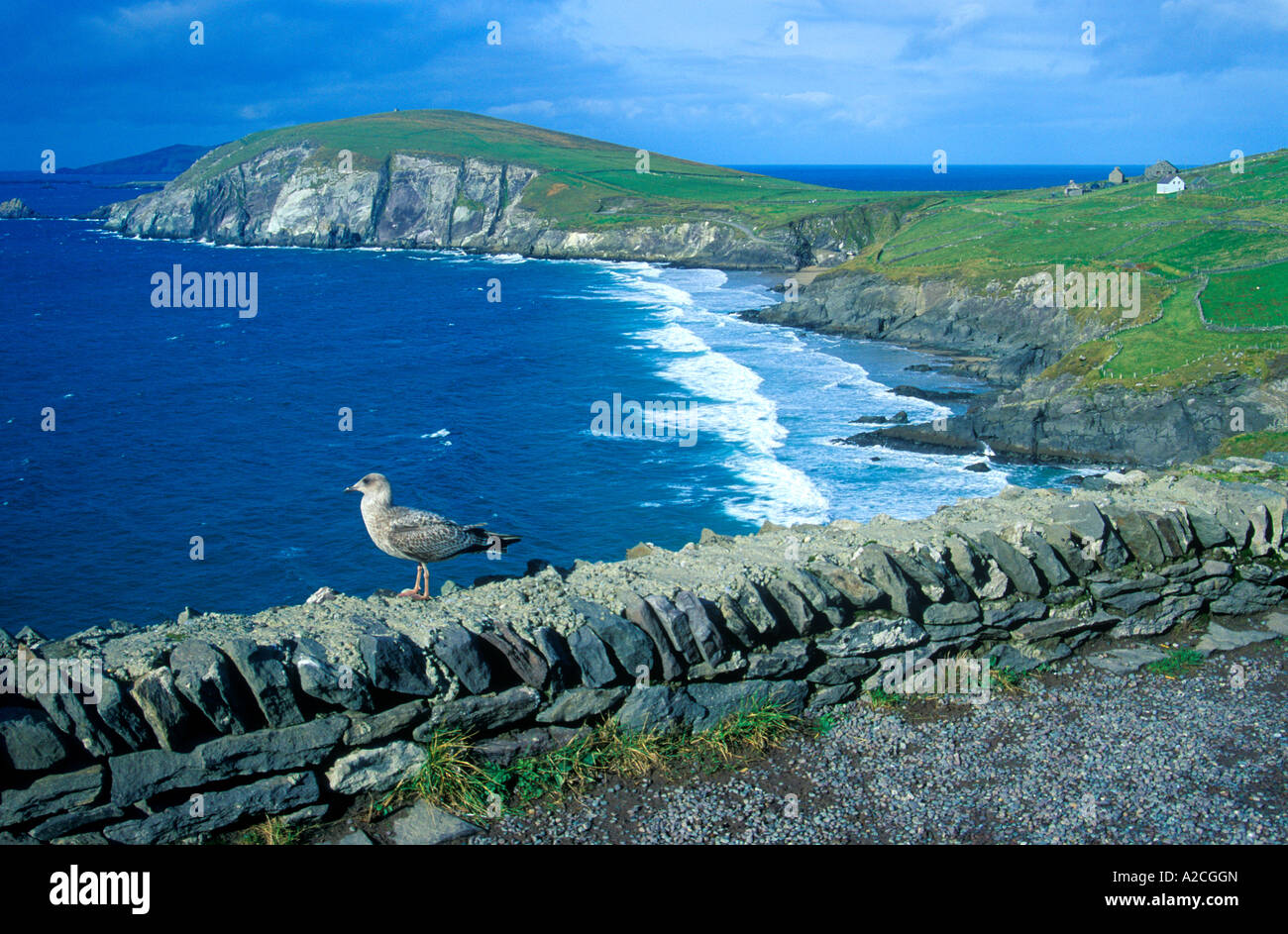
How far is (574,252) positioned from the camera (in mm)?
140500

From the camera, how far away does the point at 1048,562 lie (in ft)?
34.8

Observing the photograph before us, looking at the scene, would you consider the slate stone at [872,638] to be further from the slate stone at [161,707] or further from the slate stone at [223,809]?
the slate stone at [161,707]

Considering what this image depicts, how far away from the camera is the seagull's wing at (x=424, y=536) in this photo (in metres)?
9.71

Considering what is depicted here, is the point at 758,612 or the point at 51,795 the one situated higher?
the point at 758,612

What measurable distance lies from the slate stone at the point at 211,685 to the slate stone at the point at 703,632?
4054 millimetres

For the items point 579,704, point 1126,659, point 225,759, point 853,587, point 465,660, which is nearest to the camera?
point 225,759

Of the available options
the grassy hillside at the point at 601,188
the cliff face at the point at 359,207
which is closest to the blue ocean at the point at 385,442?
the grassy hillside at the point at 601,188

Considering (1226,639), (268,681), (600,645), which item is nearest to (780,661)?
(600,645)

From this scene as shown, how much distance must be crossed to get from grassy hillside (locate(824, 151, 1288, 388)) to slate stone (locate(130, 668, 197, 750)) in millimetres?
45693

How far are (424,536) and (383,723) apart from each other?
243 cm

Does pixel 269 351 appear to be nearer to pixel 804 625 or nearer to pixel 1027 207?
pixel 804 625

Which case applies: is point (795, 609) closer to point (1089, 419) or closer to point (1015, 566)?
point (1015, 566)

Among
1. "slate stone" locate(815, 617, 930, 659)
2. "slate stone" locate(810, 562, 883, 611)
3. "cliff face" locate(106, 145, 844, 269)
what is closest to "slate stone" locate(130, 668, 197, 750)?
"slate stone" locate(815, 617, 930, 659)
